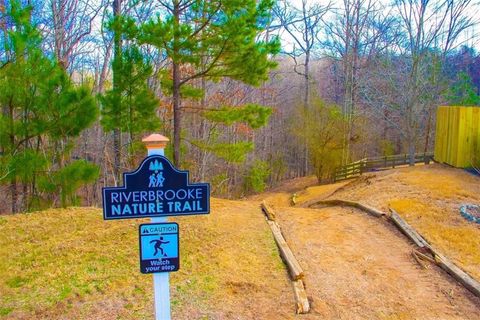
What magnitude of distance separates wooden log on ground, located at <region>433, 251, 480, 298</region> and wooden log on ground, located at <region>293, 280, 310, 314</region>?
2.25 meters

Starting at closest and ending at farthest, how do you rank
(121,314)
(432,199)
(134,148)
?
(121,314), (432,199), (134,148)

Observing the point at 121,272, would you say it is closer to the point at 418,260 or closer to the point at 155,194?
the point at 155,194

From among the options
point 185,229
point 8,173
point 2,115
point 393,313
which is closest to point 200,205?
point 393,313

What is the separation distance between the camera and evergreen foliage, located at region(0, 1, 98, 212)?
8.50 m

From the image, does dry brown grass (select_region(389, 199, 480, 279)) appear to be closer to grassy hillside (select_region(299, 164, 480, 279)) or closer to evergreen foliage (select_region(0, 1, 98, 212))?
grassy hillside (select_region(299, 164, 480, 279))

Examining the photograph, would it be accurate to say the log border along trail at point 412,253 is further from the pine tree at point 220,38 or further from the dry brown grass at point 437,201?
the pine tree at point 220,38

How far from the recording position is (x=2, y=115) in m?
8.69

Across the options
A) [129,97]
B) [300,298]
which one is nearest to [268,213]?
[300,298]

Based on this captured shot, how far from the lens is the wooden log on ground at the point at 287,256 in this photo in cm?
603

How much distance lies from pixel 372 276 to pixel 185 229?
130 inches

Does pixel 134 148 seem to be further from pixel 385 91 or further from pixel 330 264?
pixel 385 91

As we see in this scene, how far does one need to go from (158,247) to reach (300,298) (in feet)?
7.82

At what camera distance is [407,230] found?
314 inches

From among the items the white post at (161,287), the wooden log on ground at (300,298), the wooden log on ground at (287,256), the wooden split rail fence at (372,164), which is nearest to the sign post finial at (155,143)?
the white post at (161,287)
